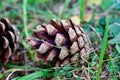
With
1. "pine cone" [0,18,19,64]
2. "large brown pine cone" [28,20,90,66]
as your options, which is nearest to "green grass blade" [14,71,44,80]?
"large brown pine cone" [28,20,90,66]

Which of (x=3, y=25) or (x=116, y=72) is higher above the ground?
(x=3, y=25)

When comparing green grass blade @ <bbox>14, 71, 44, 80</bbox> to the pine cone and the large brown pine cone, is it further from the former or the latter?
the pine cone

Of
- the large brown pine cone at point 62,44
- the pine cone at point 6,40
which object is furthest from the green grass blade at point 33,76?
the pine cone at point 6,40

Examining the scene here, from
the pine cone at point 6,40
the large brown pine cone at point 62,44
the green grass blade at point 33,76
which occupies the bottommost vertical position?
the green grass blade at point 33,76

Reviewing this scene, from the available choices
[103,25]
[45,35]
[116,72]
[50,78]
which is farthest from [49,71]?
[103,25]

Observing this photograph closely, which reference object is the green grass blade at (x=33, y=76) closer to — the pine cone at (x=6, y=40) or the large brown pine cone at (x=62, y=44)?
the large brown pine cone at (x=62, y=44)

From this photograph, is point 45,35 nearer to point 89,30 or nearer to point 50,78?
point 50,78
